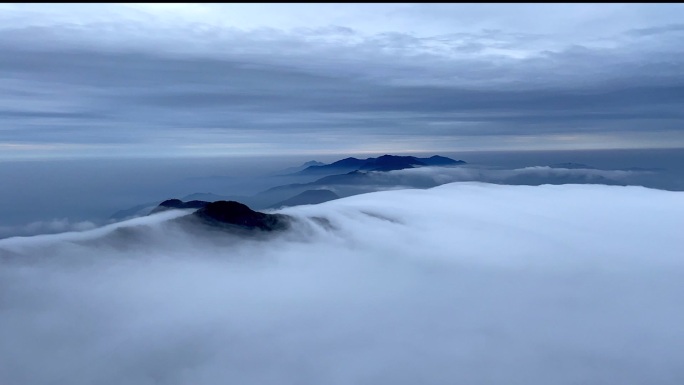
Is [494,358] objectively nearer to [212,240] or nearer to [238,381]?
[238,381]

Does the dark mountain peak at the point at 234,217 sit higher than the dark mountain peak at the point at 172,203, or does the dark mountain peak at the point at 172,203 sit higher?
the dark mountain peak at the point at 172,203

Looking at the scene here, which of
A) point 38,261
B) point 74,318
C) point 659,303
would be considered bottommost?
point 659,303

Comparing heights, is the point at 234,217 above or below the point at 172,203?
below

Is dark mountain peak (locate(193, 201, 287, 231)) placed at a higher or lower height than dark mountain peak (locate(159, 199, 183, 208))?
lower

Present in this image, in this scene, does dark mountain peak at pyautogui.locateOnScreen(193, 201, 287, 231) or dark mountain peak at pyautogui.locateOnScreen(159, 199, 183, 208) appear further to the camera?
dark mountain peak at pyautogui.locateOnScreen(159, 199, 183, 208)

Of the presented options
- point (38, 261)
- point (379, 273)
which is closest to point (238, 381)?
point (38, 261)

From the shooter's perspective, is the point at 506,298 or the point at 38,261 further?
the point at 506,298

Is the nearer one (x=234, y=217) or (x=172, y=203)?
(x=234, y=217)

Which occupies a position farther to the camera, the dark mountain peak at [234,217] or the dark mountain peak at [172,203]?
the dark mountain peak at [172,203]
